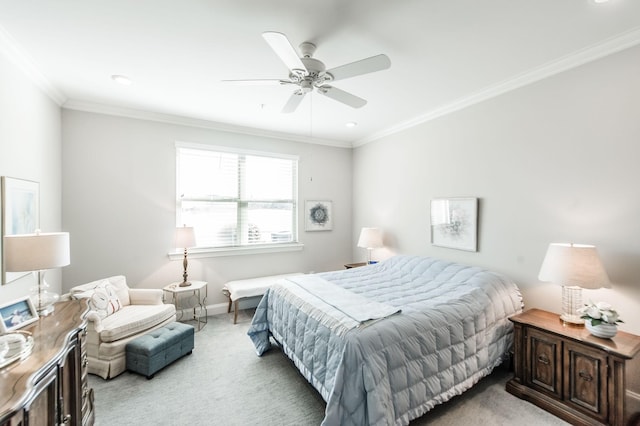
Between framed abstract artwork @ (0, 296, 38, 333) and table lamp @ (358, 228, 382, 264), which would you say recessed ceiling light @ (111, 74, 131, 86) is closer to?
framed abstract artwork @ (0, 296, 38, 333)

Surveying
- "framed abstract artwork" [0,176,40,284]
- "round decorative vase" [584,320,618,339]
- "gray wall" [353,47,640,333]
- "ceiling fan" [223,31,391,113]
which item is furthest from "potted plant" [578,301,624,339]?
"framed abstract artwork" [0,176,40,284]

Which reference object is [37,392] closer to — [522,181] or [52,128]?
[52,128]

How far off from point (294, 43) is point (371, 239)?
9.66 ft

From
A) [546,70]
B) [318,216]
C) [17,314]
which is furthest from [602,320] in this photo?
[17,314]

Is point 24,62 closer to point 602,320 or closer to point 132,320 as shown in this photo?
point 132,320

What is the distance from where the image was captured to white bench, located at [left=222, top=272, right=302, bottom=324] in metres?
3.70

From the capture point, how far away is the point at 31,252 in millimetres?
1763

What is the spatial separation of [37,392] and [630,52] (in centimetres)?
419

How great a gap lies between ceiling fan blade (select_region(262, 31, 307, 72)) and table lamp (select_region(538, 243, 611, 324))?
2.46 m

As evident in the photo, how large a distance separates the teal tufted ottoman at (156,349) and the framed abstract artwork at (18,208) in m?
1.11

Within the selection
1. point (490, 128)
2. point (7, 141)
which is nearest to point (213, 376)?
point (7, 141)

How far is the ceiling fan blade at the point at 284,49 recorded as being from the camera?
1583mm

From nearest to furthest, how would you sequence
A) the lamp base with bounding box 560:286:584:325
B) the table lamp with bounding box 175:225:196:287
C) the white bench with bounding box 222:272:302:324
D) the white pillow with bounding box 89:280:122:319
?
the lamp base with bounding box 560:286:584:325 < the white pillow with bounding box 89:280:122:319 < the table lamp with bounding box 175:225:196:287 < the white bench with bounding box 222:272:302:324

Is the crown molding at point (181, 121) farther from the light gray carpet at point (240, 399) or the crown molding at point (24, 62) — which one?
the light gray carpet at point (240, 399)
